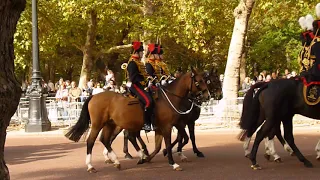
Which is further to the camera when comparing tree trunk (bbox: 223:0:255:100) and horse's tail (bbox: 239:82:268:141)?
tree trunk (bbox: 223:0:255:100)

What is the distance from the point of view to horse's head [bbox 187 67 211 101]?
1105 cm

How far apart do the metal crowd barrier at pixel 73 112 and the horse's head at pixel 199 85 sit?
7.14 meters

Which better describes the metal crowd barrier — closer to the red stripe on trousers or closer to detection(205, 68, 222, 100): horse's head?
detection(205, 68, 222, 100): horse's head

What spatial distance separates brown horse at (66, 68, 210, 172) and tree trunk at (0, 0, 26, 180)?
605 centimetres

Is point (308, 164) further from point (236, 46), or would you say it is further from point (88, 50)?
point (88, 50)

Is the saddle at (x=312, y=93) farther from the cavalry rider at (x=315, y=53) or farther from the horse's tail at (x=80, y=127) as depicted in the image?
the horse's tail at (x=80, y=127)

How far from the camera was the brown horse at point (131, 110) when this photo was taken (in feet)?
36.0

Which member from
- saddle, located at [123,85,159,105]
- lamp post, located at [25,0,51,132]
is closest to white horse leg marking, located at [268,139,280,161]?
saddle, located at [123,85,159,105]

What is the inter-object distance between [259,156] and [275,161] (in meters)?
1.01

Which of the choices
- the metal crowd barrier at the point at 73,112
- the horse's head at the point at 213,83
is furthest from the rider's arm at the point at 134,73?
the metal crowd barrier at the point at 73,112

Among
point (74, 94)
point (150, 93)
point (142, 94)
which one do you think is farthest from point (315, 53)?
point (74, 94)

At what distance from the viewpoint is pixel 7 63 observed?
4797 millimetres

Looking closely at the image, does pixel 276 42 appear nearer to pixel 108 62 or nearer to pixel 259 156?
pixel 108 62

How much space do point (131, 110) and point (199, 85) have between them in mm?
1505
